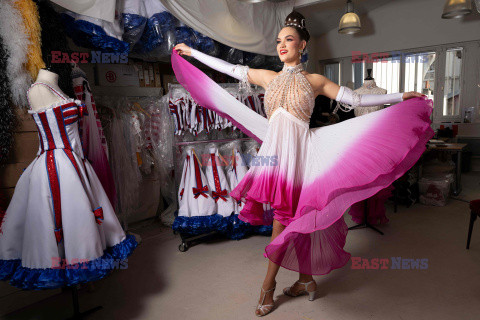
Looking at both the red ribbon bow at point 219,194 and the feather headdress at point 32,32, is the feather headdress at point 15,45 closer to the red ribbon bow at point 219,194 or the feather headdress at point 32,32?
the feather headdress at point 32,32

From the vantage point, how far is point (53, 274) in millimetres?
1558

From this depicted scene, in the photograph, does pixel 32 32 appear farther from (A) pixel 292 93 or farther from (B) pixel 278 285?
(B) pixel 278 285

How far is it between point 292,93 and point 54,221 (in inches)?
54.2

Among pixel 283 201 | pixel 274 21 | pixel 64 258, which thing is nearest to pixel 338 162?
pixel 283 201

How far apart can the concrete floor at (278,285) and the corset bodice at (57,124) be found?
3.38 feet

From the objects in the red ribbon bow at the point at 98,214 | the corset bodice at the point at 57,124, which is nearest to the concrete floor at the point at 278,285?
the red ribbon bow at the point at 98,214

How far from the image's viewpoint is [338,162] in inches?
62.4

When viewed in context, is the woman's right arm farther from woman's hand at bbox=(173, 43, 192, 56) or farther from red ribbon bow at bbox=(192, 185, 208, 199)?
red ribbon bow at bbox=(192, 185, 208, 199)

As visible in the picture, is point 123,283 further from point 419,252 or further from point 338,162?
point 419,252

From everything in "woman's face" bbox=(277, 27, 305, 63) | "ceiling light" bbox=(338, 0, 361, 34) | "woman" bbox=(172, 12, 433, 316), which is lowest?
"woman" bbox=(172, 12, 433, 316)

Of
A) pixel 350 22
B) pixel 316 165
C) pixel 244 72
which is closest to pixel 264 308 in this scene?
pixel 316 165

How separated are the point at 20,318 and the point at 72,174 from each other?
0.99 meters

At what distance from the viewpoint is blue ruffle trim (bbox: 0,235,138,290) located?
154 cm

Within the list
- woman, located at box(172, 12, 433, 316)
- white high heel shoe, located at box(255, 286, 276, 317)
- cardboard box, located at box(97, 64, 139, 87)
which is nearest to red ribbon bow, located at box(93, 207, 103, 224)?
woman, located at box(172, 12, 433, 316)
